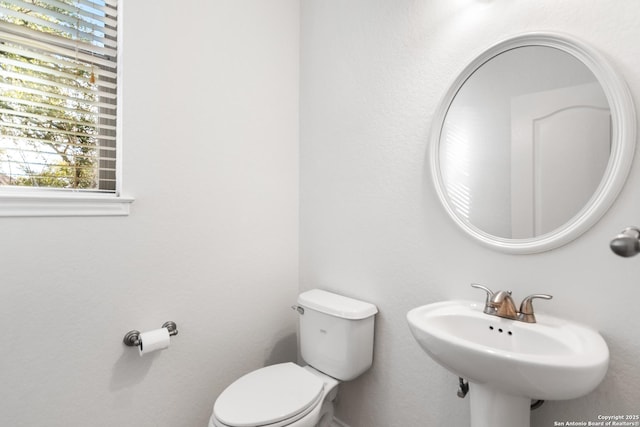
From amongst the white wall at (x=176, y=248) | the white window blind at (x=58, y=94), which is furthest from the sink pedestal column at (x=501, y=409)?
the white window blind at (x=58, y=94)

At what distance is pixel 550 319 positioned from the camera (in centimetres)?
96

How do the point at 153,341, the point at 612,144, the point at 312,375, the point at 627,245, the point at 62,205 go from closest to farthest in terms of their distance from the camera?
the point at 627,245
the point at 612,144
the point at 62,205
the point at 153,341
the point at 312,375

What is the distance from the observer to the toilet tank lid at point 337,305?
1.36m

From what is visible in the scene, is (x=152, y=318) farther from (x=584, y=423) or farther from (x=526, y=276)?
(x=584, y=423)

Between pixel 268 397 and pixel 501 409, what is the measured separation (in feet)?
2.61

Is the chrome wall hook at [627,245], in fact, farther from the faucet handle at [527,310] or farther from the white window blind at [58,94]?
the white window blind at [58,94]

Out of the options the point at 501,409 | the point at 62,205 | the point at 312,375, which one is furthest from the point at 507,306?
the point at 62,205

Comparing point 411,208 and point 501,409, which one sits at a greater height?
point 411,208

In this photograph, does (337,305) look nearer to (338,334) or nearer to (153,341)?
Answer: (338,334)

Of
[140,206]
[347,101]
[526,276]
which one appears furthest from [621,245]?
[140,206]

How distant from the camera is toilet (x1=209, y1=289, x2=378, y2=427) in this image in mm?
1123

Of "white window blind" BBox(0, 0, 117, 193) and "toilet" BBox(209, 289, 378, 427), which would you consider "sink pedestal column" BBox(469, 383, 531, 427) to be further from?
"white window blind" BBox(0, 0, 117, 193)

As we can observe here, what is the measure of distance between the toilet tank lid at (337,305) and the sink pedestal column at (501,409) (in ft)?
1.75

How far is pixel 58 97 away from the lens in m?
1.19
